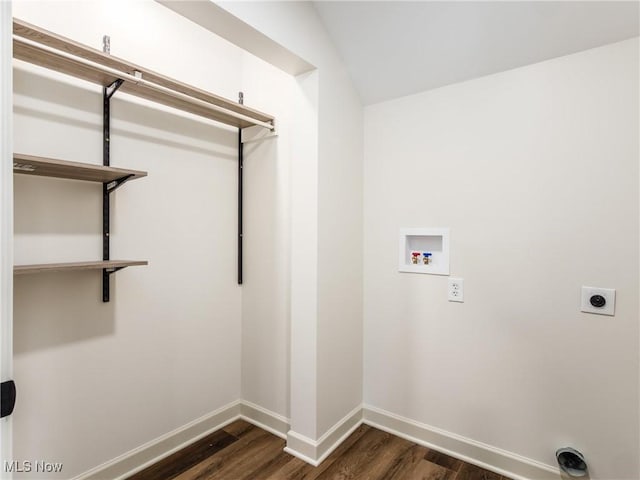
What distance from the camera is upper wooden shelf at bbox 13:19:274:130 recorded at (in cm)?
139

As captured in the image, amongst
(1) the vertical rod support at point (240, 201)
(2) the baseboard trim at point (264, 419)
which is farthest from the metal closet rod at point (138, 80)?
(2) the baseboard trim at point (264, 419)

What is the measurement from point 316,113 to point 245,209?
87 cm

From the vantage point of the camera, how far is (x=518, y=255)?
72.9 inches

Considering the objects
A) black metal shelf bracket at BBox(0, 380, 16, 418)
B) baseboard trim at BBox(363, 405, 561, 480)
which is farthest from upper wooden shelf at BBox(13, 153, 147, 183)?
baseboard trim at BBox(363, 405, 561, 480)

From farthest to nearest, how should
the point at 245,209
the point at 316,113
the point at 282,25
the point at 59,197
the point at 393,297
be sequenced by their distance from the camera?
the point at 245,209 < the point at 393,297 < the point at 316,113 < the point at 282,25 < the point at 59,197

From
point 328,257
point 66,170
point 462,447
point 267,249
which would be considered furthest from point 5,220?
point 462,447

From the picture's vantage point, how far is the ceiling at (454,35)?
1578mm

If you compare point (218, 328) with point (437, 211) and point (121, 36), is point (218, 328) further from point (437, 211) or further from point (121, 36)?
point (121, 36)

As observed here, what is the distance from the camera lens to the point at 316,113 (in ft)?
6.54

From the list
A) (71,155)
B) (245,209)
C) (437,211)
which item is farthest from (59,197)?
(437,211)

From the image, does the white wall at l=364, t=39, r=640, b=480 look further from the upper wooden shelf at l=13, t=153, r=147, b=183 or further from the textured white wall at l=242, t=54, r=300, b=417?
the upper wooden shelf at l=13, t=153, r=147, b=183

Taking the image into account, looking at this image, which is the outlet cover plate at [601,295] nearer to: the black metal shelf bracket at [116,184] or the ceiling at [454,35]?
the ceiling at [454,35]

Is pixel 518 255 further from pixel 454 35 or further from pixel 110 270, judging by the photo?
pixel 110 270

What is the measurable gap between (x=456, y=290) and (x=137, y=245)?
179 cm
